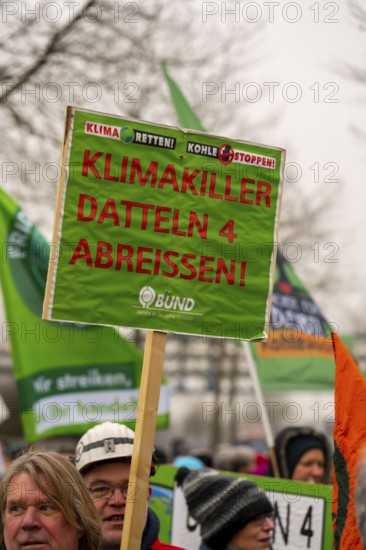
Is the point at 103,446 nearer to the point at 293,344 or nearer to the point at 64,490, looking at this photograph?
the point at 64,490

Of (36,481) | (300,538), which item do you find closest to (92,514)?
(36,481)

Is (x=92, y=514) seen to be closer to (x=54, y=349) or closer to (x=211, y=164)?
(x=211, y=164)

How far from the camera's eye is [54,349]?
25.1 feet

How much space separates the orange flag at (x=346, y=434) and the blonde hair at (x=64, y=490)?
96 centimetres

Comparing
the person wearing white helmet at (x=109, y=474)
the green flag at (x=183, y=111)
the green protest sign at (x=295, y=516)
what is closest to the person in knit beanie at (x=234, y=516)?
the person wearing white helmet at (x=109, y=474)

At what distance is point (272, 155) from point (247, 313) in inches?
27.5

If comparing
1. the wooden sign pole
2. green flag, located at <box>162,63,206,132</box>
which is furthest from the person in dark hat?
green flag, located at <box>162,63,206,132</box>

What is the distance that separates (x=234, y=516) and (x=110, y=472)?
0.67 metres

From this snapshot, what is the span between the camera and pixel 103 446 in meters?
4.23

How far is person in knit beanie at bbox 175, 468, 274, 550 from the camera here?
4.54 metres

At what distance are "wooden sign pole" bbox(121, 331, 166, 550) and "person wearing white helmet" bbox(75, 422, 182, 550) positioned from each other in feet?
1.01

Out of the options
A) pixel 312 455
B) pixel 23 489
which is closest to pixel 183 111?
pixel 312 455

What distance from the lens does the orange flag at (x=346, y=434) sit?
388 cm

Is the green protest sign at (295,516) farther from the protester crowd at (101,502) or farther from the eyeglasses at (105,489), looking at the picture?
the eyeglasses at (105,489)
